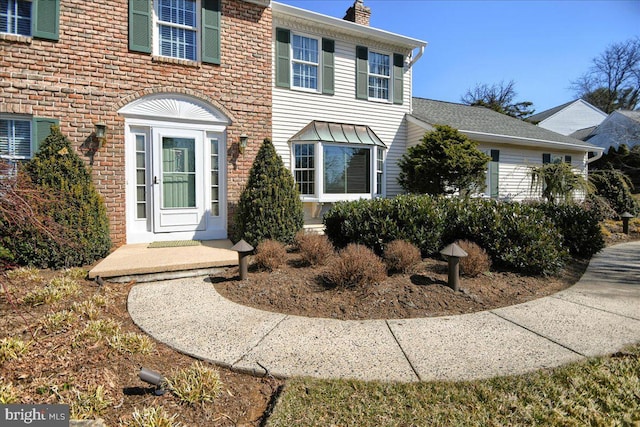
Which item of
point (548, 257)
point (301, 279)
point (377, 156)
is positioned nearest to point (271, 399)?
point (301, 279)

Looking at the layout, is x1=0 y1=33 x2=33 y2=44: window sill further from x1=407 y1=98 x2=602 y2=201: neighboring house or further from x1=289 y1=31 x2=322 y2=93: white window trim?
x1=407 y1=98 x2=602 y2=201: neighboring house

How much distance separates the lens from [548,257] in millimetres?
5008

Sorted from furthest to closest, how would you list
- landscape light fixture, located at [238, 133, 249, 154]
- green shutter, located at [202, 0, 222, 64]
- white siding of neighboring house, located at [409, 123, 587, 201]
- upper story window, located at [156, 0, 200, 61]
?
white siding of neighboring house, located at [409, 123, 587, 201] < landscape light fixture, located at [238, 133, 249, 154] < green shutter, located at [202, 0, 222, 64] < upper story window, located at [156, 0, 200, 61]

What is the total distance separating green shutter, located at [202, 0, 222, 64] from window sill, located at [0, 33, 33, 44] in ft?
10.3

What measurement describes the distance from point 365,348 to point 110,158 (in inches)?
253

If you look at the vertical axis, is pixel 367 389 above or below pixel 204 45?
below

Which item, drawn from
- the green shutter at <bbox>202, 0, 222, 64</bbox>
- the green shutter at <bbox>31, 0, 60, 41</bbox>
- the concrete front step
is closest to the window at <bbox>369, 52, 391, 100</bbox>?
the green shutter at <bbox>202, 0, 222, 64</bbox>

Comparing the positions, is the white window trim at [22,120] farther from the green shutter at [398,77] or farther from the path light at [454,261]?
the green shutter at [398,77]

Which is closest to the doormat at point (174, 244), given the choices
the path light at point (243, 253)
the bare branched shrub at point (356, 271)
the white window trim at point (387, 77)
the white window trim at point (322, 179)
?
the path light at point (243, 253)

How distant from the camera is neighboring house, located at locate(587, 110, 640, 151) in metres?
22.1

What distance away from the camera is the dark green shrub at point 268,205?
625 cm

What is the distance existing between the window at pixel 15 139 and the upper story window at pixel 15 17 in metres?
1.73

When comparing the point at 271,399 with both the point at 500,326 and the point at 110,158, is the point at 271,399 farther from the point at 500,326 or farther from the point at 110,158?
the point at 110,158

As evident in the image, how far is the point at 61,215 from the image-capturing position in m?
5.33
